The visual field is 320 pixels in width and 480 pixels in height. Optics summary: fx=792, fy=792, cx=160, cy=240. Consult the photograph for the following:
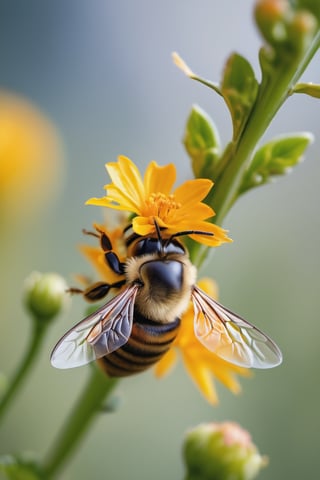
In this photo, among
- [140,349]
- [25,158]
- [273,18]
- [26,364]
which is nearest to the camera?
[273,18]

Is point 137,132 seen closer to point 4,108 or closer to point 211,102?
point 211,102

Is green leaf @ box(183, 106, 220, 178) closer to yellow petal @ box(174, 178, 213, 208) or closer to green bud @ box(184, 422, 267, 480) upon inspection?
yellow petal @ box(174, 178, 213, 208)

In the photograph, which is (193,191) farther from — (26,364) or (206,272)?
(206,272)

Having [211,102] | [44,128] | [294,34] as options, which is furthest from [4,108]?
[294,34]

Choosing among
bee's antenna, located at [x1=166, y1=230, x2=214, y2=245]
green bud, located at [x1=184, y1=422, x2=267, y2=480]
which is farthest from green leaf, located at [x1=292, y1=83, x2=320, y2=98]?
green bud, located at [x1=184, y1=422, x2=267, y2=480]

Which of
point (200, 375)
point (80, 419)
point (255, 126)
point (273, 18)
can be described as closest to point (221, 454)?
point (200, 375)

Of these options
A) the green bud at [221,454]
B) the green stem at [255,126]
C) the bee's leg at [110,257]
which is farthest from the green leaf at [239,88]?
the green bud at [221,454]
